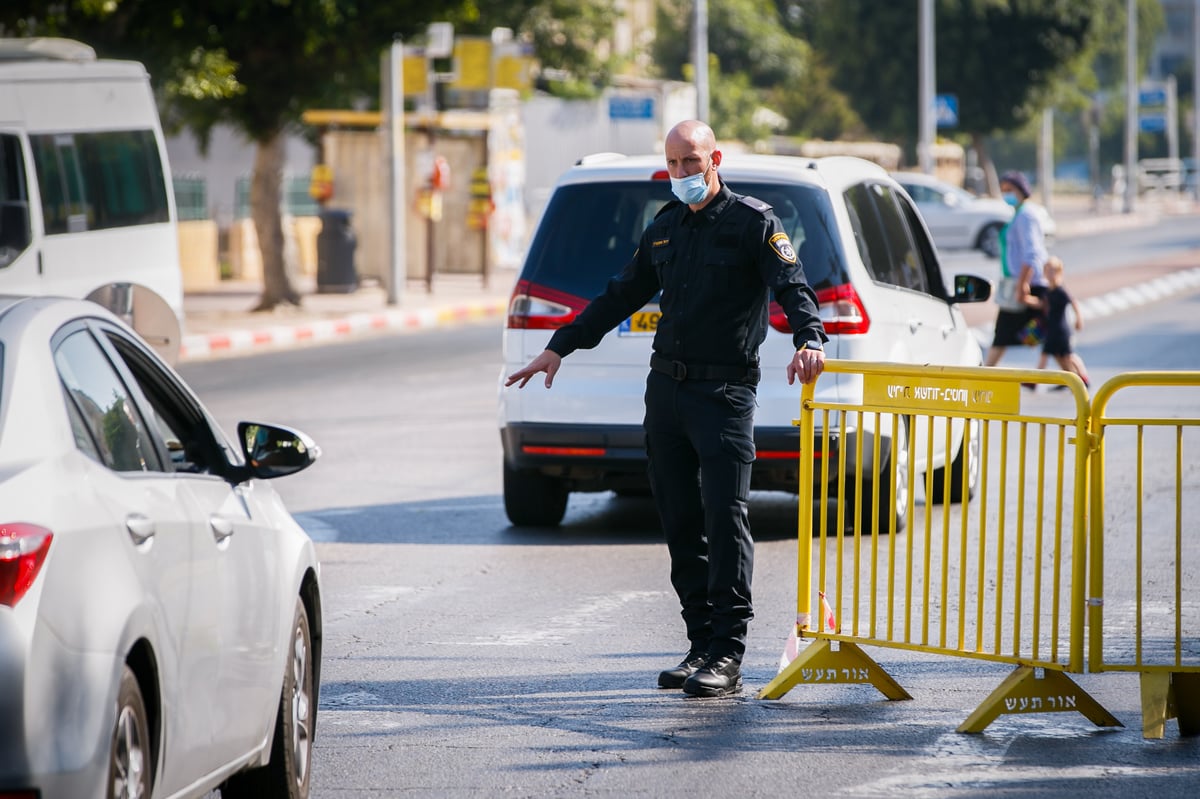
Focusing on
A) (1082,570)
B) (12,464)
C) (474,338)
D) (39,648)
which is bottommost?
(474,338)

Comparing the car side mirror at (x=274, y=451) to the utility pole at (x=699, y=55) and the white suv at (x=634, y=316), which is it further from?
the utility pole at (x=699, y=55)

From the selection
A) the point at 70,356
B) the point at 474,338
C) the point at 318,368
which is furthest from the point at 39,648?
the point at 474,338

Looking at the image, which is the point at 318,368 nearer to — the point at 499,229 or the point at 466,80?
the point at 466,80

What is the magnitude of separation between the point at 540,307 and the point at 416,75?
68.2ft

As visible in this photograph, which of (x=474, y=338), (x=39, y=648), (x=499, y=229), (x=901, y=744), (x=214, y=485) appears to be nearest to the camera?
(x=39, y=648)

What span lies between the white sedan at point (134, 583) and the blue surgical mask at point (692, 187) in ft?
6.56

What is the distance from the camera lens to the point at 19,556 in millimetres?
3779

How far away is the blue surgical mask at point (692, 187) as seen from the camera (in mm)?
6957

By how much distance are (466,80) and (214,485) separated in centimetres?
2899

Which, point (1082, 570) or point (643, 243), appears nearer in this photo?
point (1082, 570)

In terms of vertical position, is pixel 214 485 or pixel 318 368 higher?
pixel 214 485

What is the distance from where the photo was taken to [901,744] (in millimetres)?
6227

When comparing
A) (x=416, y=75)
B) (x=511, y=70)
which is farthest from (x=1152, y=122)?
(x=416, y=75)

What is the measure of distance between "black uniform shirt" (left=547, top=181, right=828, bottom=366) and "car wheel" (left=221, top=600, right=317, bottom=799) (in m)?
1.94
